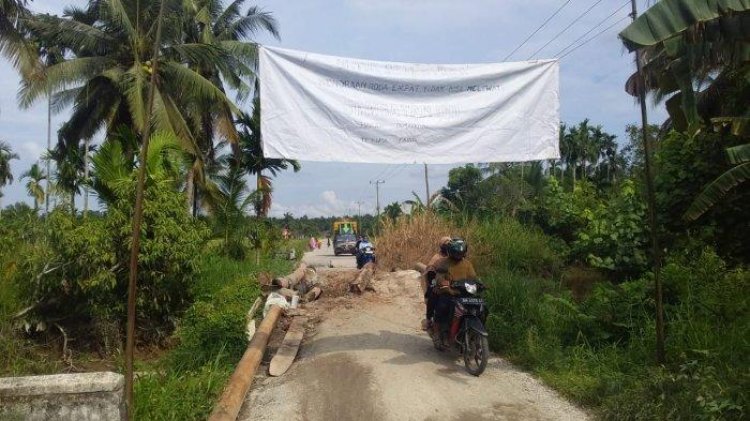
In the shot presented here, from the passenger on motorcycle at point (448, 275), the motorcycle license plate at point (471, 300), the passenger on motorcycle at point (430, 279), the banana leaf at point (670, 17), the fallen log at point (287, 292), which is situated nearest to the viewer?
the banana leaf at point (670, 17)

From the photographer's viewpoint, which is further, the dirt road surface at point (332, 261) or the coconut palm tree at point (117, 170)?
the dirt road surface at point (332, 261)

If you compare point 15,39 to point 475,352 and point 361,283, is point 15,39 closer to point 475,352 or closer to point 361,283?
point 361,283

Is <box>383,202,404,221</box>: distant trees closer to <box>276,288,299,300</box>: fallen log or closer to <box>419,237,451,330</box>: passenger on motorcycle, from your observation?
<box>276,288,299,300</box>: fallen log

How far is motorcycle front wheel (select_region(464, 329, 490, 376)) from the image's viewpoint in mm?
6340

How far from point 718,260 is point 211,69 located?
62.2 feet

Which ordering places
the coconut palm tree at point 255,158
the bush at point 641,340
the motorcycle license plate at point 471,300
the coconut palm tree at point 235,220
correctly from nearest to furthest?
the bush at point 641,340 < the motorcycle license plate at point 471,300 < the coconut palm tree at point 235,220 < the coconut palm tree at point 255,158

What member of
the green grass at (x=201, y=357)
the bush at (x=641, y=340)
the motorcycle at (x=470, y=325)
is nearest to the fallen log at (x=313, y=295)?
the green grass at (x=201, y=357)

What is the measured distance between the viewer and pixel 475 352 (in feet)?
21.4

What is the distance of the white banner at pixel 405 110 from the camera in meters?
6.18

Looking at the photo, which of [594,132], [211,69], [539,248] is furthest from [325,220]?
[539,248]

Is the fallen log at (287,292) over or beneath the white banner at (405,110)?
beneath

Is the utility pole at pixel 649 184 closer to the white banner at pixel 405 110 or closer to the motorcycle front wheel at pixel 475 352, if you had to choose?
the white banner at pixel 405 110

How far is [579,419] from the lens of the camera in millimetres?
5281

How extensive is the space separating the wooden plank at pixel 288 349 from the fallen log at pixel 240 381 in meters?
0.19
